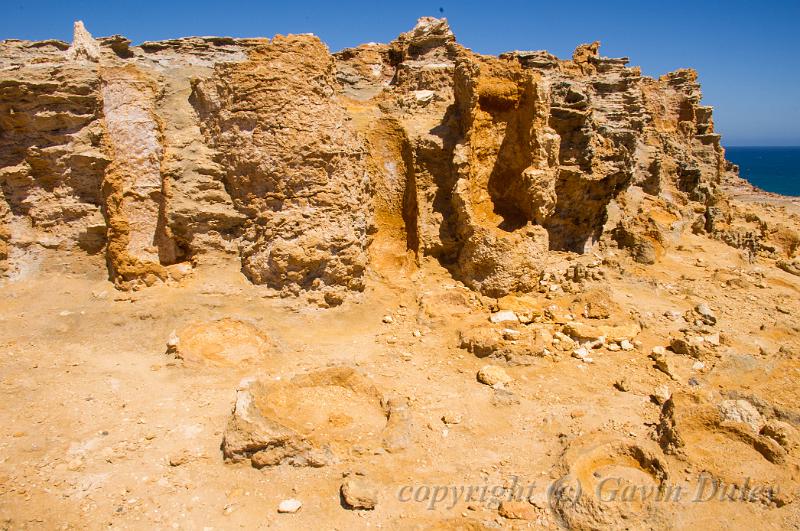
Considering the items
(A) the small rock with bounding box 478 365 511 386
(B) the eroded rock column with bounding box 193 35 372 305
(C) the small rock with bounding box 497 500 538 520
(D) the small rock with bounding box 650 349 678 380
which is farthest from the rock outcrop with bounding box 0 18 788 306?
(C) the small rock with bounding box 497 500 538 520

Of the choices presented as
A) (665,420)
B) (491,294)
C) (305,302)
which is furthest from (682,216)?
(305,302)

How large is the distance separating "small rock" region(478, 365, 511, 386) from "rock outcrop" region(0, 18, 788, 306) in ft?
6.78

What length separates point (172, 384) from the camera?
20.1 feet

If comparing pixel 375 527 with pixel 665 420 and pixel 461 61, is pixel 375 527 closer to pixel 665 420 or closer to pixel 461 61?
pixel 665 420

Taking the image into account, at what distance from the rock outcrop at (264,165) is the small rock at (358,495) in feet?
12.1

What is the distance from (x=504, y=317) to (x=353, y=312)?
234 cm

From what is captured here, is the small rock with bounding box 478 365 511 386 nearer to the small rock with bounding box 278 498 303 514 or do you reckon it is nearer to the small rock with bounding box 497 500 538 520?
the small rock with bounding box 497 500 538 520

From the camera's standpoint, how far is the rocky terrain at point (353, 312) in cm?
471

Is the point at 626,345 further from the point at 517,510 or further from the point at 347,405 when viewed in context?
the point at 347,405

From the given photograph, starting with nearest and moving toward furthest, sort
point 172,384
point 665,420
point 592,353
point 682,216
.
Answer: point 665,420, point 172,384, point 592,353, point 682,216

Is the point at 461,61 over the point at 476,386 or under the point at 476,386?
over

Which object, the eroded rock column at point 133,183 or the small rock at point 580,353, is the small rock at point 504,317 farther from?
the eroded rock column at point 133,183

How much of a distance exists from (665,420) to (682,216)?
10.6 m

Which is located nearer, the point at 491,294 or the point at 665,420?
the point at 665,420
